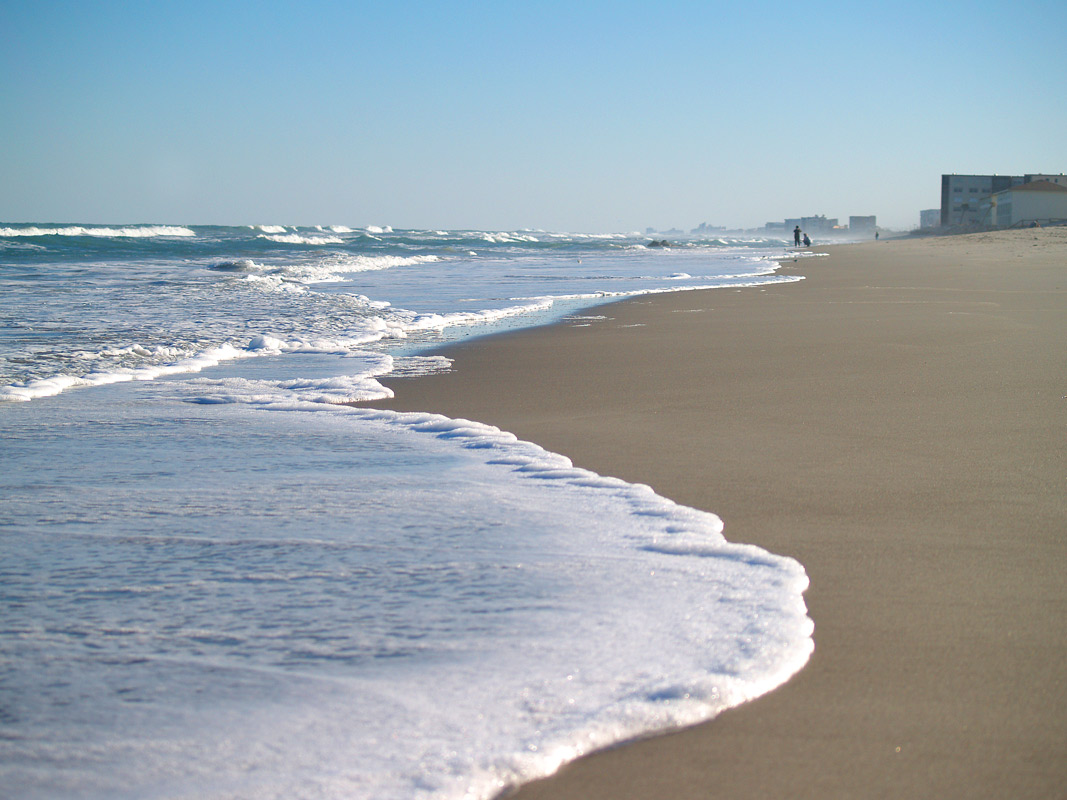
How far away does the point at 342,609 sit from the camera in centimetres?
170

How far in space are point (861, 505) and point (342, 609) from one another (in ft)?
4.71

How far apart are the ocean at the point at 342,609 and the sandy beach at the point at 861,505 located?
4.1 inches

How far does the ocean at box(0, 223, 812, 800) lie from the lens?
49.3 inches

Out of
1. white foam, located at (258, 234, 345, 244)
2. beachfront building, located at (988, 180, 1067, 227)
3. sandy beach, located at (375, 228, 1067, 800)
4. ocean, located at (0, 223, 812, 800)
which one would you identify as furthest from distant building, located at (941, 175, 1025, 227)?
ocean, located at (0, 223, 812, 800)

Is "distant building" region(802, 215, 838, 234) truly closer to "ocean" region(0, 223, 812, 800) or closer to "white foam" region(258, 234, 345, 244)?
"white foam" region(258, 234, 345, 244)

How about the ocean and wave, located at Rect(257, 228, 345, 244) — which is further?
wave, located at Rect(257, 228, 345, 244)

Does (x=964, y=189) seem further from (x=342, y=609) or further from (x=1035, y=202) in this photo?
(x=342, y=609)

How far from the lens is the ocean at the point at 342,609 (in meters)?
1.25

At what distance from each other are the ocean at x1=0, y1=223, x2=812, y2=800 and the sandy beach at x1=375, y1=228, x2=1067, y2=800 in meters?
0.11

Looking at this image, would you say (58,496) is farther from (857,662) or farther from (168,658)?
(857,662)

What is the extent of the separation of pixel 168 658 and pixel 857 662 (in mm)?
1210

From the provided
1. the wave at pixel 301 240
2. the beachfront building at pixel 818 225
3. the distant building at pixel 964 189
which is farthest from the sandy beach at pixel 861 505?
the beachfront building at pixel 818 225

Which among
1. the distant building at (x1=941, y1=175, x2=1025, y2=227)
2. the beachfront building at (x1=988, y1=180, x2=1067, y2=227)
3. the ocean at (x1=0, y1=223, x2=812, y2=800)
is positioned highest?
the distant building at (x1=941, y1=175, x2=1025, y2=227)

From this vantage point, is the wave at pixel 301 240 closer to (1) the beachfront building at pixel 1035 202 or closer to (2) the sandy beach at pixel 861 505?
(2) the sandy beach at pixel 861 505
